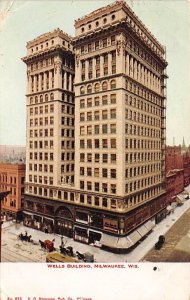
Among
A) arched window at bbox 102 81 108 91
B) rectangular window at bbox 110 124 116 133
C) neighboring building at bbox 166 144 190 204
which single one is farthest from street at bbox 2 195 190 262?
arched window at bbox 102 81 108 91

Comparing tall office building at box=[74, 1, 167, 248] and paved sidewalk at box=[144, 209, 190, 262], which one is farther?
tall office building at box=[74, 1, 167, 248]

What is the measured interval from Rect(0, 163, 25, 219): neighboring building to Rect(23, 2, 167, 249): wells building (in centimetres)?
37

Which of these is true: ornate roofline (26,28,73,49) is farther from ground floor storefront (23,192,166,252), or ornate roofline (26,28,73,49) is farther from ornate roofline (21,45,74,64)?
ground floor storefront (23,192,166,252)

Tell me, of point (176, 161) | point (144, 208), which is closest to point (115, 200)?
point (144, 208)

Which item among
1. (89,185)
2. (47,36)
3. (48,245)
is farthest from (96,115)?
(48,245)

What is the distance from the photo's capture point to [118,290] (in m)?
7.41

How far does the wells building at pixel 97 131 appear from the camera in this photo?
9.37 m

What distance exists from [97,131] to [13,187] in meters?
3.76

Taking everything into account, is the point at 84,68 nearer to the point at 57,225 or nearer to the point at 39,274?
the point at 57,225

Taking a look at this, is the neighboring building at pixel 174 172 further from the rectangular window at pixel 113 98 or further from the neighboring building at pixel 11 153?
the neighboring building at pixel 11 153

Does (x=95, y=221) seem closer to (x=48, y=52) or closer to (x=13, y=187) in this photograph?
(x=13, y=187)

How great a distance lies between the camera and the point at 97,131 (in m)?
10.2

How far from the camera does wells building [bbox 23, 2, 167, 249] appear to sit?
369 inches

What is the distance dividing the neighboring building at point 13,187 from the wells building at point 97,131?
1.21 ft
